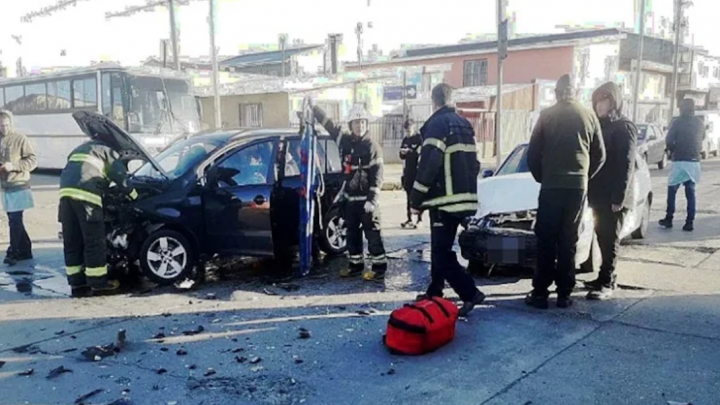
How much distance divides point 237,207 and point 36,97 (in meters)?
17.9

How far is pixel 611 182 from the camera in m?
5.79


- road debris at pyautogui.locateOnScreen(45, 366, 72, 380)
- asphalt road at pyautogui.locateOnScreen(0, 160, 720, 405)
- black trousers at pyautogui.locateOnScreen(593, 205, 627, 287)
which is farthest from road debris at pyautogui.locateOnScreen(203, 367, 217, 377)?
black trousers at pyautogui.locateOnScreen(593, 205, 627, 287)

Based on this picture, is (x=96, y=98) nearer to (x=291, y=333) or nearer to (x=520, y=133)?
(x=291, y=333)

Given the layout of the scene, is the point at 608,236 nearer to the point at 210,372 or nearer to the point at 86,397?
the point at 210,372

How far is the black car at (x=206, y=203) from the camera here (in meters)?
6.62

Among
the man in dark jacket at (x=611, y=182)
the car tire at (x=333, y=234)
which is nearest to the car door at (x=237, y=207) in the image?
the car tire at (x=333, y=234)

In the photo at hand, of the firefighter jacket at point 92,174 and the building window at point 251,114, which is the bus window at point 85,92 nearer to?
the building window at point 251,114

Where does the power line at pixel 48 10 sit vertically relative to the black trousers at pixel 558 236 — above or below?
above

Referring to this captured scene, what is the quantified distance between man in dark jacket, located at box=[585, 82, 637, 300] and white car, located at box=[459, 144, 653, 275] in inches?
9.8

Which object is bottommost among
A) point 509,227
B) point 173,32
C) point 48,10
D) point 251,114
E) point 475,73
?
point 509,227

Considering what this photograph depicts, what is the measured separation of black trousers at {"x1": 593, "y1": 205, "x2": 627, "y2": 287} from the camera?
585cm

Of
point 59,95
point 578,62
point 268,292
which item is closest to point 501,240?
point 268,292

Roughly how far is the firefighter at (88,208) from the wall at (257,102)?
1864 centimetres

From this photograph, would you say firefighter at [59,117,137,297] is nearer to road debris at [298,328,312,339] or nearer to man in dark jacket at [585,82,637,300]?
road debris at [298,328,312,339]
